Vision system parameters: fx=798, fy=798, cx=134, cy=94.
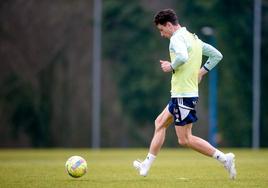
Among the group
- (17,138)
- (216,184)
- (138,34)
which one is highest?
(138,34)

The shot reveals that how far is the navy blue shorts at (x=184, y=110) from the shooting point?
10.8 m

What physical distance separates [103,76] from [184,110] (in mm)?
28291

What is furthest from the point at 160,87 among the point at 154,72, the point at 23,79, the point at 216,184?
the point at 216,184

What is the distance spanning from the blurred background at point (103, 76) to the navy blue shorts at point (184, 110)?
25671 mm

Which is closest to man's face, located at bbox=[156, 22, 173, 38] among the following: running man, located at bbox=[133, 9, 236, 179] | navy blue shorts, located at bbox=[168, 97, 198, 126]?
running man, located at bbox=[133, 9, 236, 179]

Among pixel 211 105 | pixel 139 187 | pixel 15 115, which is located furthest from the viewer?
pixel 15 115

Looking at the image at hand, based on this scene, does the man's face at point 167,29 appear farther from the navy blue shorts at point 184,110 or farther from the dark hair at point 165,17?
the navy blue shorts at point 184,110

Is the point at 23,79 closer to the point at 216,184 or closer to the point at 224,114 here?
the point at 224,114

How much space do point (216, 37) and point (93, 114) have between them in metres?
7.11

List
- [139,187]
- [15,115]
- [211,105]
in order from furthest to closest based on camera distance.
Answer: [15,115]
[211,105]
[139,187]

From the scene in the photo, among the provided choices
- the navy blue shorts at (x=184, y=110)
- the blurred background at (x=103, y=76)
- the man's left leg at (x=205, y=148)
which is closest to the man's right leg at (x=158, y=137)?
the navy blue shorts at (x=184, y=110)

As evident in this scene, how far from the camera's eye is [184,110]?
1075 cm

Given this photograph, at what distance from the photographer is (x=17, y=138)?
38188mm

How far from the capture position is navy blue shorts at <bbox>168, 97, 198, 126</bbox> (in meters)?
10.8
